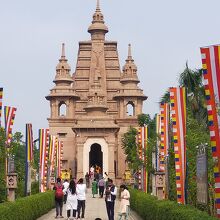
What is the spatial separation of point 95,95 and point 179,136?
161ft

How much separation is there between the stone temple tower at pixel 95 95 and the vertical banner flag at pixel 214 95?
5290cm

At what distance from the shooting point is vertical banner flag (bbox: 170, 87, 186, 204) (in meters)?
21.4

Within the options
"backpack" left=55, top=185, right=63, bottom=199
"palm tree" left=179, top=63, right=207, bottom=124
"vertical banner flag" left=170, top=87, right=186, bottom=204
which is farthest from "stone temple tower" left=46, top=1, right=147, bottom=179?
"vertical banner flag" left=170, top=87, right=186, bottom=204

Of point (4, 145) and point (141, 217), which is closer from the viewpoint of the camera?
point (4, 145)

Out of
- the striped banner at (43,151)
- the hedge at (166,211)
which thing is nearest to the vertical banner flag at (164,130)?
the hedge at (166,211)

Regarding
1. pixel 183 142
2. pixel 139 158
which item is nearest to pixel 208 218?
pixel 183 142

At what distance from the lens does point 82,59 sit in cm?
8144

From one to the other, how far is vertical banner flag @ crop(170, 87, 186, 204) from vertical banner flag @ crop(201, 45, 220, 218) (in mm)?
6077

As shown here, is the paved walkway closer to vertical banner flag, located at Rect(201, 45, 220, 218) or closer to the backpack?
the backpack

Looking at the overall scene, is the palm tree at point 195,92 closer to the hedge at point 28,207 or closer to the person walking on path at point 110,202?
the hedge at point 28,207

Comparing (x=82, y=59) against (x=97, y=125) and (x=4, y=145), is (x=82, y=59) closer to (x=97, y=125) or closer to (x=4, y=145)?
(x=97, y=125)

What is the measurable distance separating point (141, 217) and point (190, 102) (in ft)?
37.2

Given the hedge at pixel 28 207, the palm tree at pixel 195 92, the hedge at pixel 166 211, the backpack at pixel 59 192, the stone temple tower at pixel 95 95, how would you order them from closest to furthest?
the hedge at pixel 166 211, the hedge at pixel 28 207, the backpack at pixel 59 192, the palm tree at pixel 195 92, the stone temple tower at pixel 95 95

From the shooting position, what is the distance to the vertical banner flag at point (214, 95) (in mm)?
15180
